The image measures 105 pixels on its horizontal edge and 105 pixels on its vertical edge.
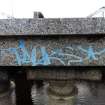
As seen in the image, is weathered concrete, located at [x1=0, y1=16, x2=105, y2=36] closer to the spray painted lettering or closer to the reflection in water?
the spray painted lettering

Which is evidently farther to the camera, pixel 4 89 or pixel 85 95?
pixel 85 95

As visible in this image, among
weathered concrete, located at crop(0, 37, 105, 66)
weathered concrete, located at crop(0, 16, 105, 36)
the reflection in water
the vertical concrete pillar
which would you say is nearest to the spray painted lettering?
weathered concrete, located at crop(0, 37, 105, 66)

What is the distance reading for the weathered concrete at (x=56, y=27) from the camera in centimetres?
399

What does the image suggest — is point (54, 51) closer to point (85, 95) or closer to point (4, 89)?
point (4, 89)

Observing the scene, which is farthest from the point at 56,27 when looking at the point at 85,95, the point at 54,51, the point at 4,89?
the point at 85,95

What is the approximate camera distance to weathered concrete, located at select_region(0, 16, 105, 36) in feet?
13.1

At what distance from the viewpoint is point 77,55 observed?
4.12 meters

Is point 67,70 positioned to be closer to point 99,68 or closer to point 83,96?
point 99,68

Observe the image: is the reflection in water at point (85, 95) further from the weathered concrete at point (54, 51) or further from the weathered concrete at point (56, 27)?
the weathered concrete at point (56, 27)

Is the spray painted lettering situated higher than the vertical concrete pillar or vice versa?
the spray painted lettering

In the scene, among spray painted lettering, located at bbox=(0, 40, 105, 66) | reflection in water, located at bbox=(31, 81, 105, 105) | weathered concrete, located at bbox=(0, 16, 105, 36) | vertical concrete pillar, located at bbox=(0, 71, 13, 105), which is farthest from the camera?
reflection in water, located at bbox=(31, 81, 105, 105)

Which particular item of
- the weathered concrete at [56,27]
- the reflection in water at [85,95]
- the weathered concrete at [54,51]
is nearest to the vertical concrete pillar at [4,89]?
the weathered concrete at [54,51]

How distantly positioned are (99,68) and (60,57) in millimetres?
1085

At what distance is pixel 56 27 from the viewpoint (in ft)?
13.3
